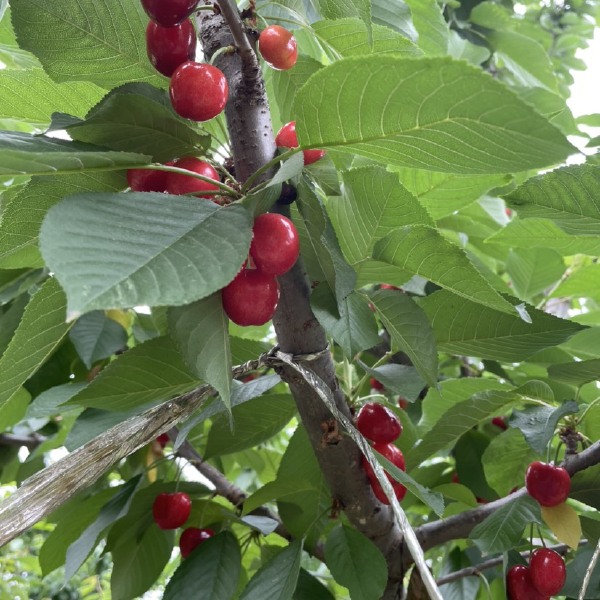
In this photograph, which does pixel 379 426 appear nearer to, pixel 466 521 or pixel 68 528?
pixel 466 521

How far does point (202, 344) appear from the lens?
55cm

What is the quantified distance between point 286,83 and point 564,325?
0.45m

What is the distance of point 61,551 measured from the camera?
121cm

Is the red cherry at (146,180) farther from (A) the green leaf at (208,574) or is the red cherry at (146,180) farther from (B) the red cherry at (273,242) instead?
(A) the green leaf at (208,574)

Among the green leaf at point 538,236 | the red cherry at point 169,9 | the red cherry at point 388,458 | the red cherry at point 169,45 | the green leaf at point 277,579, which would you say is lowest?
the green leaf at point 277,579

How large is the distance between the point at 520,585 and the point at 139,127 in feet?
2.60

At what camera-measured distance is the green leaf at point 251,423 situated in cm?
100

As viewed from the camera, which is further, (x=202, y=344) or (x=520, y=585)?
(x=520, y=585)

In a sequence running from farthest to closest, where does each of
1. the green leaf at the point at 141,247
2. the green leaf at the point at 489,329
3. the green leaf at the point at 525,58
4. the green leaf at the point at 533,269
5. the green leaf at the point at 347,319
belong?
the green leaf at the point at 525,58, the green leaf at the point at 533,269, the green leaf at the point at 489,329, the green leaf at the point at 347,319, the green leaf at the point at 141,247

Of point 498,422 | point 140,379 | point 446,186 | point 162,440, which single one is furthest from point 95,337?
point 498,422

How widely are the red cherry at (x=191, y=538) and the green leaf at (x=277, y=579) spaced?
0.59 feet

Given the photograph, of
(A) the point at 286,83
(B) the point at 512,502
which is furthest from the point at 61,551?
(A) the point at 286,83

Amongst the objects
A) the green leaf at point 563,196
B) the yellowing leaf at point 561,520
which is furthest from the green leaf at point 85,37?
the yellowing leaf at point 561,520

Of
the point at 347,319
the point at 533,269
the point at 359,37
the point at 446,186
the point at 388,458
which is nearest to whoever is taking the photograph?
the point at 347,319
